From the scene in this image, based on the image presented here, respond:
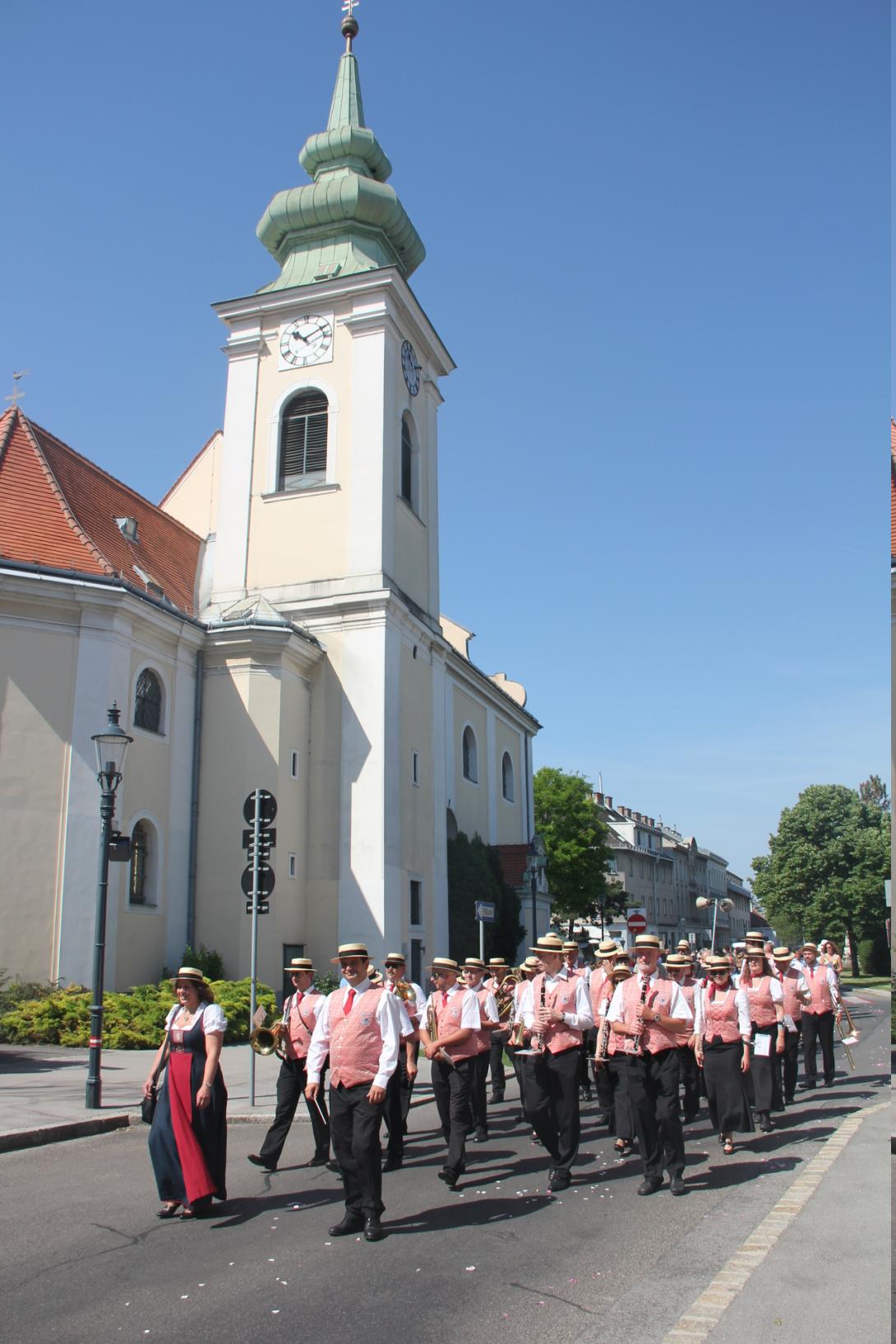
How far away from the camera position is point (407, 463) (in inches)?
1235

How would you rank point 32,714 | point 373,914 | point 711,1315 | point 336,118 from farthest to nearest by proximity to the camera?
point 336,118 < point 373,914 < point 32,714 < point 711,1315

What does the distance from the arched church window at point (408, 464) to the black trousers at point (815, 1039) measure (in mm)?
19541

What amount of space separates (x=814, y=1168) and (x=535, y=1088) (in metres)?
2.27

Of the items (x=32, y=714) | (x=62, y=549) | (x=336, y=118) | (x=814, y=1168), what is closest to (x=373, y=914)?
(x=32, y=714)

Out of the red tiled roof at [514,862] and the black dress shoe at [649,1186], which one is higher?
the red tiled roof at [514,862]

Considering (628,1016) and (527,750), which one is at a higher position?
(527,750)

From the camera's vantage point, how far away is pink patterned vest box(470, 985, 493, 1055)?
9664 mm

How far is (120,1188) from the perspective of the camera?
8289 mm

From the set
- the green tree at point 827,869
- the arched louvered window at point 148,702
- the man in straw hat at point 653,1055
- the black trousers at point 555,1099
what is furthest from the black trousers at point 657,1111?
the green tree at point 827,869

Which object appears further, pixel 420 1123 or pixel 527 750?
pixel 527 750

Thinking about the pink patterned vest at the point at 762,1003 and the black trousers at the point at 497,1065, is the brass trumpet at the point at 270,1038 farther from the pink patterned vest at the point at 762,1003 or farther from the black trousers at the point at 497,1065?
the pink patterned vest at the point at 762,1003

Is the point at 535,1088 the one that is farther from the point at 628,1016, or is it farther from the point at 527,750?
the point at 527,750

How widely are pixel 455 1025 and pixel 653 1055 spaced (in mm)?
1776

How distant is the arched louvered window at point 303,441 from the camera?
29.4 m
